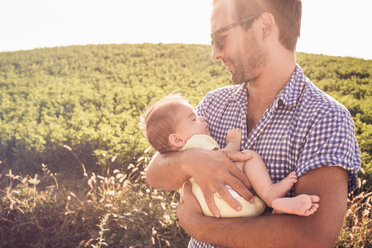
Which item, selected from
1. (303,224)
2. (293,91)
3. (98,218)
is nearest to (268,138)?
(293,91)

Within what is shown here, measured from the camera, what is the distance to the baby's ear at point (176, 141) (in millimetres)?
2475

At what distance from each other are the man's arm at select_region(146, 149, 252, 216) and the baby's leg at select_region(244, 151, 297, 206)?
1.9 inches

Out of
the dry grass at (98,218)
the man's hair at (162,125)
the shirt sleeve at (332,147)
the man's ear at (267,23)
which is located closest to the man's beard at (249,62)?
the man's ear at (267,23)

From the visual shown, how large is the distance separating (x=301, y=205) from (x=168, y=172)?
1040 millimetres

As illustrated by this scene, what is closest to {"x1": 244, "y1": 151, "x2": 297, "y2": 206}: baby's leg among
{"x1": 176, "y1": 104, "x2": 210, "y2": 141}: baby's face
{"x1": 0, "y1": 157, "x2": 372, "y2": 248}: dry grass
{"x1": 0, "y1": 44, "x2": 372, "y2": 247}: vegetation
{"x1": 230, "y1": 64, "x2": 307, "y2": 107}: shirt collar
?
{"x1": 230, "y1": 64, "x2": 307, "y2": 107}: shirt collar

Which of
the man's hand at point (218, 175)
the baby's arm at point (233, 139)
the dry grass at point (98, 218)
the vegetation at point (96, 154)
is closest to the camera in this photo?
the man's hand at point (218, 175)

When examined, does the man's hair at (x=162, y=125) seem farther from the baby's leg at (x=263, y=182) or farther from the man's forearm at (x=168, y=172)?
the baby's leg at (x=263, y=182)

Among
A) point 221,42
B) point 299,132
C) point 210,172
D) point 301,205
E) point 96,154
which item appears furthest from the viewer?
point 96,154

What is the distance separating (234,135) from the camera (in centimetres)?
225

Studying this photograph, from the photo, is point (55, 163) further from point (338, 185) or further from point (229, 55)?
point (338, 185)

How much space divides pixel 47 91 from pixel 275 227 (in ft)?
27.7

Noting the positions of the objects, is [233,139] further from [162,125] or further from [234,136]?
[162,125]

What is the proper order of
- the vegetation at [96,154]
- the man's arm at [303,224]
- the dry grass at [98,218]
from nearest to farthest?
1. the man's arm at [303,224]
2. the dry grass at [98,218]
3. the vegetation at [96,154]

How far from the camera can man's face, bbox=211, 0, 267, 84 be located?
2.31m
